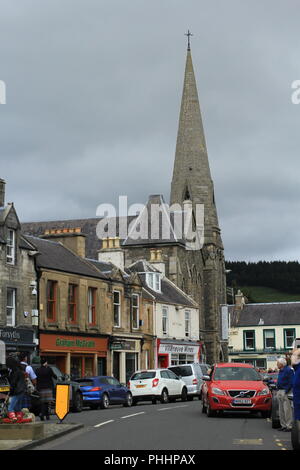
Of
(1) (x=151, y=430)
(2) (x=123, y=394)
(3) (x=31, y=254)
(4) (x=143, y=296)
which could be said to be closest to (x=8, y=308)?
(3) (x=31, y=254)

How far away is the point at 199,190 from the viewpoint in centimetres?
9119

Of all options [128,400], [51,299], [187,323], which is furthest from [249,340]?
[128,400]

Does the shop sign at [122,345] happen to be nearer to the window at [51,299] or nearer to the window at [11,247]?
the window at [51,299]

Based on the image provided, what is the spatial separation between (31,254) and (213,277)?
43.2 meters

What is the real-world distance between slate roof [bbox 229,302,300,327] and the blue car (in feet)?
178

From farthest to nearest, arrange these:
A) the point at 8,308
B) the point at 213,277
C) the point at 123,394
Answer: the point at 213,277 → the point at 8,308 → the point at 123,394

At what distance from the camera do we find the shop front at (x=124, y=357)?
47.7 meters

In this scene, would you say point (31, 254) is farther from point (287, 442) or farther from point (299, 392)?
point (299, 392)

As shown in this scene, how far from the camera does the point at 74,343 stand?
43.5 meters

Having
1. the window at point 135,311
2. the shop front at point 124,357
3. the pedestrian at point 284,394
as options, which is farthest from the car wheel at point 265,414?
the window at point 135,311

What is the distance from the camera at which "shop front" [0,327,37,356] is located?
37.1 meters

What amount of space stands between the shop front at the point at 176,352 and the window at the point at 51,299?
14.2 meters

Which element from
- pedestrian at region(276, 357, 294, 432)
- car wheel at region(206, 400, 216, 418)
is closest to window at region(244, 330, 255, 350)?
car wheel at region(206, 400, 216, 418)

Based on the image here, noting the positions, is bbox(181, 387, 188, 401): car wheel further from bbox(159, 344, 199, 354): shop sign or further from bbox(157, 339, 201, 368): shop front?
bbox(159, 344, 199, 354): shop sign
